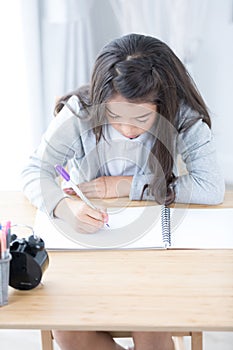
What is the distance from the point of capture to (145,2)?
2.19 metres

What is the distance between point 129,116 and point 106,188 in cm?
19

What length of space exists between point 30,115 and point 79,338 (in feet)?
3.62

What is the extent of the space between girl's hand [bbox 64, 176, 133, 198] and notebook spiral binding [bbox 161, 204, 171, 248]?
123 mm

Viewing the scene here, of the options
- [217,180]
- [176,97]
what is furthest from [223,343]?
[176,97]

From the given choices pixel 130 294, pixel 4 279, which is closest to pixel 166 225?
pixel 130 294

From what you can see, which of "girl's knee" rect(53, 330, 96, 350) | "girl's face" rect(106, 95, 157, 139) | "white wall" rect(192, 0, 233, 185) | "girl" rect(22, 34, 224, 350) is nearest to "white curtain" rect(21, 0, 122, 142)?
"white wall" rect(192, 0, 233, 185)

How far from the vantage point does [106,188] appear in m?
1.50

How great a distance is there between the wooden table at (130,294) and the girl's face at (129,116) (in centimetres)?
32

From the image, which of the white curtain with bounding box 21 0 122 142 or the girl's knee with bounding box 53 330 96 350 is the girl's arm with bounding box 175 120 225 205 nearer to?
the girl's knee with bounding box 53 330 96 350

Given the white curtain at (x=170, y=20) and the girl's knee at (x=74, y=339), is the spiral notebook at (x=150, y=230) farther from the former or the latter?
the white curtain at (x=170, y=20)

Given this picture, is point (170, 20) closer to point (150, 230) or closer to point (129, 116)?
point (129, 116)

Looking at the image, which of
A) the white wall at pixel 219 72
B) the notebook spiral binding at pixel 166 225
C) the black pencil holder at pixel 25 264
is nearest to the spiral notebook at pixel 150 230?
the notebook spiral binding at pixel 166 225

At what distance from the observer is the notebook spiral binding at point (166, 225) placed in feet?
4.14

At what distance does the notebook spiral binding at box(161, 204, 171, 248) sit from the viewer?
4.14 ft
